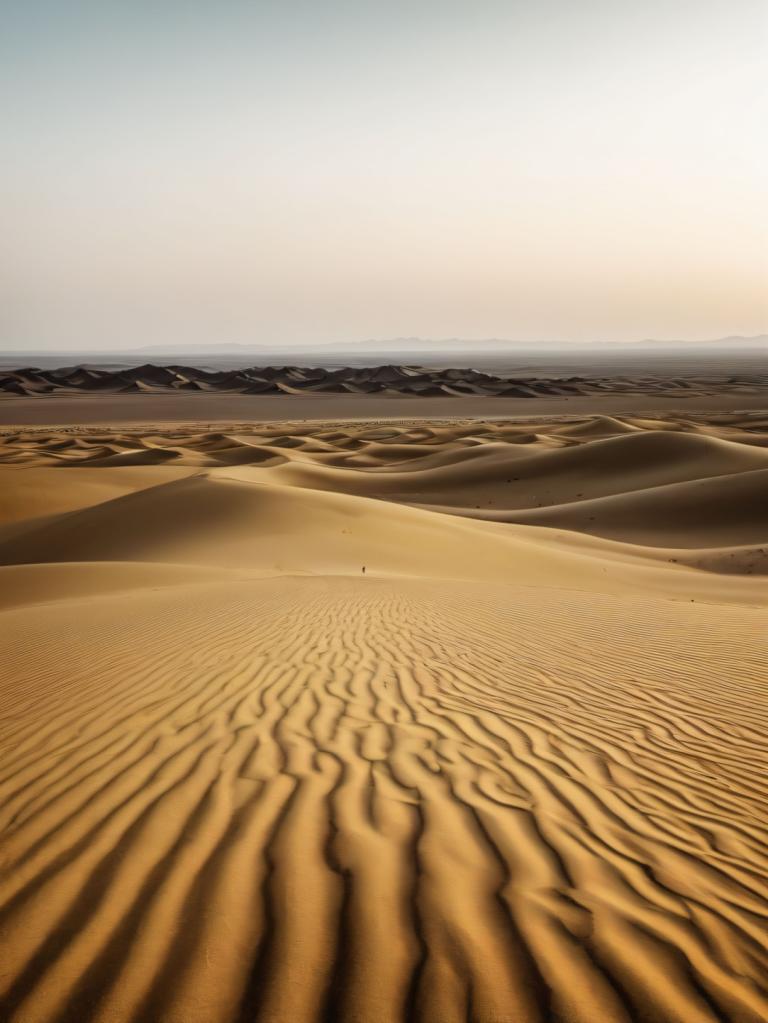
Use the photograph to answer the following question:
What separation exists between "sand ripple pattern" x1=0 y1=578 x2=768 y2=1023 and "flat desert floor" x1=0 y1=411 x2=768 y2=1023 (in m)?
0.01

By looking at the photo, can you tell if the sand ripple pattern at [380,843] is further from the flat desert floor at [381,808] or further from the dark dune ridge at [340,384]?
the dark dune ridge at [340,384]

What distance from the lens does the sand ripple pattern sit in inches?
87.0

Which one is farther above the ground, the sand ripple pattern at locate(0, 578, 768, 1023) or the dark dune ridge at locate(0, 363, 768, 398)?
the sand ripple pattern at locate(0, 578, 768, 1023)

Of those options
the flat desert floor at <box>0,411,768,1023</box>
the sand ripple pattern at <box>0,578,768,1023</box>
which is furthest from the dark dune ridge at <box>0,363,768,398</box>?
the sand ripple pattern at <box>0,578,768,1023</box>

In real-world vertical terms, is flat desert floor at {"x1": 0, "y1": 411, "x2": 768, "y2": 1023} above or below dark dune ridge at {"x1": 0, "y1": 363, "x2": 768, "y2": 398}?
above

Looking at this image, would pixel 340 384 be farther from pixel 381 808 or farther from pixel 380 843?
pixel 380 843

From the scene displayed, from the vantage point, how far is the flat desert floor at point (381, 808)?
224 centimetres

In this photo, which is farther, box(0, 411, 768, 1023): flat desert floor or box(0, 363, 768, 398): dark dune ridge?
box(0, 363, 768, 398): dark dune ridge

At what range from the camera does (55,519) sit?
20.3 meters

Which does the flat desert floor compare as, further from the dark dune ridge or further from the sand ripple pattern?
the dark dune ridge

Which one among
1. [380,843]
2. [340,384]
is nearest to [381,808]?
[380,843]

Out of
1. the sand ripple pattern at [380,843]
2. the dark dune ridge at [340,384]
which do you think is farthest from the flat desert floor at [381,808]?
the dark dune ridge at [340,384]

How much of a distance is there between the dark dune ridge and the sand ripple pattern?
296 ft

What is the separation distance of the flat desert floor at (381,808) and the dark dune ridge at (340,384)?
287 ft
